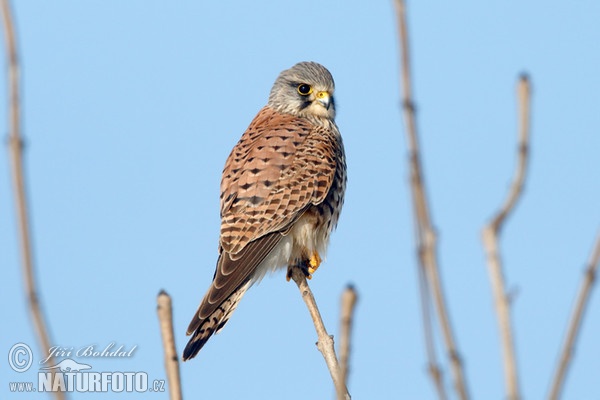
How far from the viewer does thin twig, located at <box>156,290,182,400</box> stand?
1.51 m

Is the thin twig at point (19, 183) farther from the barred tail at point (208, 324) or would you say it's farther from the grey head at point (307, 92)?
the grey head at point (307, 92)

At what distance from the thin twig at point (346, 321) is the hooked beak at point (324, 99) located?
452 cm

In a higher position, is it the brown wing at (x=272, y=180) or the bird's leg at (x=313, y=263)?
the brown wing at (x=272, y=180)

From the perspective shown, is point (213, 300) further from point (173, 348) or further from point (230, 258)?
A: point (173, 348)

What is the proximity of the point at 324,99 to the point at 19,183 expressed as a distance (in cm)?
461

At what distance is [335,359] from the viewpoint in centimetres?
305

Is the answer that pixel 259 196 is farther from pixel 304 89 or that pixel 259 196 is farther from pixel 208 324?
pixel 304 89

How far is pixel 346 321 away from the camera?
132 centimetres

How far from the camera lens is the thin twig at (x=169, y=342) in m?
1.51

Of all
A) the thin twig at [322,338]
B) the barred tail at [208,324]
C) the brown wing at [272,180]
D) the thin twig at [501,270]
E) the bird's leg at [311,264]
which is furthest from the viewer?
the bird's leg at [311,264]

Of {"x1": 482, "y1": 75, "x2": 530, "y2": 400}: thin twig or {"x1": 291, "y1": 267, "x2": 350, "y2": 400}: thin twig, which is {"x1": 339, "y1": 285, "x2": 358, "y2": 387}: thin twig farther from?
{"x1": 291, "y1": 267, "x2": 350, "y2": 400}: thin twig

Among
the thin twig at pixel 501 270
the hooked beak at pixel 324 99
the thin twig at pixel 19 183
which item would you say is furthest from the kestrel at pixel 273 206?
the thin twig at pixel 501 270

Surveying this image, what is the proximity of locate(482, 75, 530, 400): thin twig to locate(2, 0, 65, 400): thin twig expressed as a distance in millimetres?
656

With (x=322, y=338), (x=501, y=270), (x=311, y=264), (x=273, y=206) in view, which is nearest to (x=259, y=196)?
(x=273, y=206)
